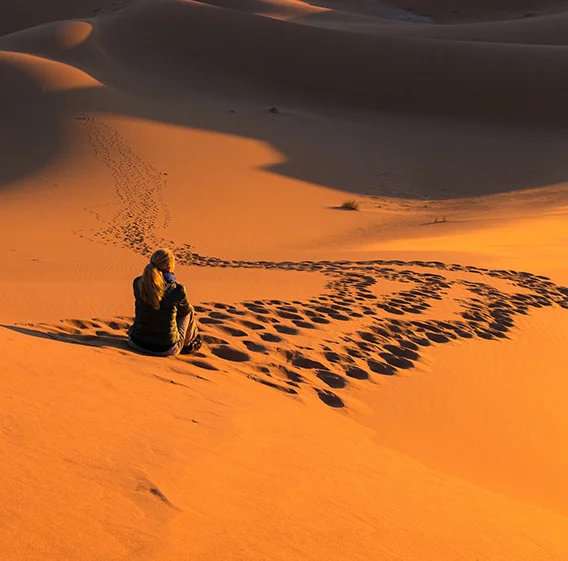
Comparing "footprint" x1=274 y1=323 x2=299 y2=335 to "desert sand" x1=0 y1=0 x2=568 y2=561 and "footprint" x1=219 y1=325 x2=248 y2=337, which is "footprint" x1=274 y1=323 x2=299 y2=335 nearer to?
"desert sand" x1=0 y1=0 x2=568 y2=561

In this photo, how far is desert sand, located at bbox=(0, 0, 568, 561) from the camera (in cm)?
285

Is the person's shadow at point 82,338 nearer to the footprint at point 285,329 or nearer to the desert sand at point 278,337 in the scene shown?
the desert sand at point 278,337

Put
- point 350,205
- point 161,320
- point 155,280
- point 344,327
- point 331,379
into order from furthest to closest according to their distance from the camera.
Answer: point 350,205, point 344,327, point 331,379, point 161,320, point 155,280

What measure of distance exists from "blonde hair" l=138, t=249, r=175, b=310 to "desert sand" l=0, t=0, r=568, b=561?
0.44 metres

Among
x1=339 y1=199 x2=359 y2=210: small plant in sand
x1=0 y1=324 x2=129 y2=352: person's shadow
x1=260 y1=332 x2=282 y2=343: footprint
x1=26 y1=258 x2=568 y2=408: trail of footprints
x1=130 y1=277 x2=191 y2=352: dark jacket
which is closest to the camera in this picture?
x1=130 y1=277 x2=191 y2=352: dark jacket

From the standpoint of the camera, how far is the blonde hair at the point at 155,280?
501cm

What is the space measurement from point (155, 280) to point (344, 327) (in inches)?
92.6

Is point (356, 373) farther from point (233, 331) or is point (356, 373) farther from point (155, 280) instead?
point (155, 280)

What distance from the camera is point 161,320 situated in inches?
201

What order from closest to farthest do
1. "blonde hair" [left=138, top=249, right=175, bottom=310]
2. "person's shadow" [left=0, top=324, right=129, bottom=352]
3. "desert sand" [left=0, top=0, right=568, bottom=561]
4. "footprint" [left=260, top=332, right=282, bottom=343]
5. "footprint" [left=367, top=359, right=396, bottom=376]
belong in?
"desert sand" [left=0, top=0, right=568, bottom=561], "blonde hair" [left=138, top=249, right=175, bottom=310], "person's shadow" [left=0, top=324, right=129, bottom=352], "footprint" [left=367, top=359, right=396, bottom=376], "footprint" [left=260, top=332, right=282, bottom=343]

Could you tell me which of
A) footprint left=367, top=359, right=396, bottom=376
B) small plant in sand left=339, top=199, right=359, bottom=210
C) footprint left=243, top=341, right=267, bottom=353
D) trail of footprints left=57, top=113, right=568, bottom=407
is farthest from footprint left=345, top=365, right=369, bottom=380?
small plant in sand left=339, top=199, right=359, bottom=210

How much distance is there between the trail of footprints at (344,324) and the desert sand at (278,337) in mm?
35

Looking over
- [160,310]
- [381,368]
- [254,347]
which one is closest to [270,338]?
[254,347]

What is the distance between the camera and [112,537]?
2.41 meters
